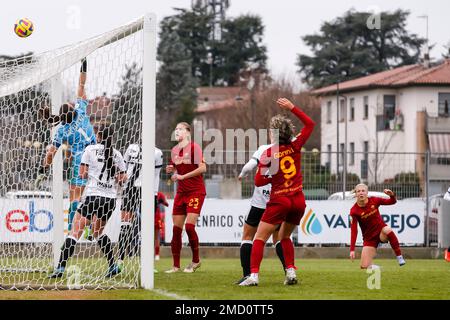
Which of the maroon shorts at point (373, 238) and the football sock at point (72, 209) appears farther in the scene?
the maroon shorts at point (373, 238)

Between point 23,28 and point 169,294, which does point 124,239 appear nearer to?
point 169,294

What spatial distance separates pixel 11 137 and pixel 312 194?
492 inches

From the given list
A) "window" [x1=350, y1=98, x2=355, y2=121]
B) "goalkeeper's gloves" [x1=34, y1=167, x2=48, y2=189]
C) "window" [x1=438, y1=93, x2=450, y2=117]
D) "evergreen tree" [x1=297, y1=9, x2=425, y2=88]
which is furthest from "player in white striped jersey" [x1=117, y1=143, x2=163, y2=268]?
"evergreen tree" [x1=297, y1=9, x2=425, y2=88]

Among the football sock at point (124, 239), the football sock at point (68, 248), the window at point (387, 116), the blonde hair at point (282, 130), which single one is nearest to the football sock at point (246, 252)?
the football sock at point (124, 239)

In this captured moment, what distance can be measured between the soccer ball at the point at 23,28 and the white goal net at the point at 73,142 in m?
0.40

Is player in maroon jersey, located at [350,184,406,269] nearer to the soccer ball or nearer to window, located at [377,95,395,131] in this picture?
the soccer ball

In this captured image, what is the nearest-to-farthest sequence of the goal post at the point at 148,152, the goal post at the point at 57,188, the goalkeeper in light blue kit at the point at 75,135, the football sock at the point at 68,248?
1. the goal post at the point at 148,152
2. the football sock at the point at 68,248
3. the goalkeeper in light blue kit at the point at 75,135
4. the goal post at the point at 57,188

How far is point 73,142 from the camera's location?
531 inches

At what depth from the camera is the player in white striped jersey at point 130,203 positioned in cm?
1291

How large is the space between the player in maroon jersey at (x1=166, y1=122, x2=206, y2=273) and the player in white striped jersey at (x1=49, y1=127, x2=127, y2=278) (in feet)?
4.73

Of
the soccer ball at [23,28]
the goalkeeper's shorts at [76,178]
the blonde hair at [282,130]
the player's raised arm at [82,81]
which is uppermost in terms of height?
the soccer ball at [23,28]

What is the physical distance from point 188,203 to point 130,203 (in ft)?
4.55

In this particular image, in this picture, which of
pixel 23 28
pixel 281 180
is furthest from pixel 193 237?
pixel 23 28

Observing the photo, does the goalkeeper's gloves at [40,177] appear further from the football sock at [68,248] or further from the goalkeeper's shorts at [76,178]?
the football sock at [68,248]
